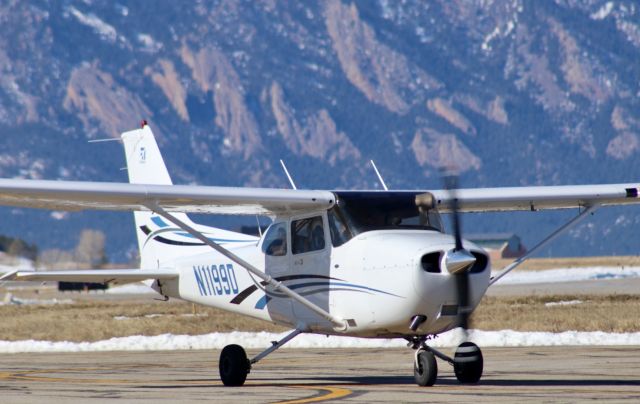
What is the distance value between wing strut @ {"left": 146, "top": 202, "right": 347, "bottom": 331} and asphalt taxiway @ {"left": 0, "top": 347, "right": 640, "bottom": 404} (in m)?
0.91

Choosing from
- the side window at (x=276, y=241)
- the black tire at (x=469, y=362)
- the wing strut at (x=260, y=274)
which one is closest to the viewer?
the black tire at (x=469, y=362)

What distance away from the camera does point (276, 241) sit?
2030 centimetres

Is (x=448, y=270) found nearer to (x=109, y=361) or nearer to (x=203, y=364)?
(x=203, y=364)

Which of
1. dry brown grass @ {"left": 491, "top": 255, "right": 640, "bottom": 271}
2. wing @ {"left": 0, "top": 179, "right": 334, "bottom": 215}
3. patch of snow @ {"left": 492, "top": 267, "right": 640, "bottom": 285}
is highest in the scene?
wing @ {"left": 0, "top": 179, "right": 334, "bottom": 215}

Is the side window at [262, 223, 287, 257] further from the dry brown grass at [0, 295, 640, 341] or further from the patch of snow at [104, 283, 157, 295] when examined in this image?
the patch of snow at [104, 283, 157, 295]

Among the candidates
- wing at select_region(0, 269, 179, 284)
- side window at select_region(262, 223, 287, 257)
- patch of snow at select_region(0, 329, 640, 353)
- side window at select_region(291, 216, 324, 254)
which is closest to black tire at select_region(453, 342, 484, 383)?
side window at select_region(291, 216, 324, 254)

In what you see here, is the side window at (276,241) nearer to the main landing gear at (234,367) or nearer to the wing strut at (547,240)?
the main landing gear at (234,367)

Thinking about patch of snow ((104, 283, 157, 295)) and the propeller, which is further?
patch of snow ((104, 283, 157, 295))

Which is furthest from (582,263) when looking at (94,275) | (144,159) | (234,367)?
(234,367)

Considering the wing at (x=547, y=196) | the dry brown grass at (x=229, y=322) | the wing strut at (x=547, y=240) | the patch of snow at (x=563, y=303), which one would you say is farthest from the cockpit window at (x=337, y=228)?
the patch of snow at (x=563, y=303)

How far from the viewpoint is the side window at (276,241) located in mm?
20141

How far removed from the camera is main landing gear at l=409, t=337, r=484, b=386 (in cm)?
1833

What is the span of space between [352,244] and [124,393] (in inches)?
140

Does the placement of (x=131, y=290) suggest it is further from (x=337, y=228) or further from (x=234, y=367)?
(x=337, y=228)
